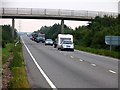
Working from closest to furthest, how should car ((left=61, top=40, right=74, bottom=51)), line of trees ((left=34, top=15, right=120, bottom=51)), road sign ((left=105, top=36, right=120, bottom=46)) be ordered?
road sign ((left=105, top=36, right=120, bottom=46)) → car ((left=61, top=40, right=74, bottom=51)) → line of trees ((left=34, top=15, right=120, bottom=51))

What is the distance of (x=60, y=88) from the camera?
49.6ft

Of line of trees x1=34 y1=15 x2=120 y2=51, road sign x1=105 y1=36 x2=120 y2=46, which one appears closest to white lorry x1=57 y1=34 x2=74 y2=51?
line of trees x1=34 y1=15 x2=120 y2=51

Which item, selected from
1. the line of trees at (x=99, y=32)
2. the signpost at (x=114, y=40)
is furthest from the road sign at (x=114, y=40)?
the line of trees at (x=99, y=32)

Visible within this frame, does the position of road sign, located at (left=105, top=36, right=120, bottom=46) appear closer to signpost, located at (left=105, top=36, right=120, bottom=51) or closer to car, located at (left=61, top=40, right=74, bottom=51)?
signpost, located at (left=105, top=36, right=120, bottom=51)

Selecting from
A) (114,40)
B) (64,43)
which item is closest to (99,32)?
(64,43)

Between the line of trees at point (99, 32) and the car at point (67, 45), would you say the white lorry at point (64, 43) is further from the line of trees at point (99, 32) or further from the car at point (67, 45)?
the line of trees at point (99, 32)

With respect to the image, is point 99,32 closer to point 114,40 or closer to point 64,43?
point 64,43

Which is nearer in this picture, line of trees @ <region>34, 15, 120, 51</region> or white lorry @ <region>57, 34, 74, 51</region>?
white lorry @ <region>57, 34, 74, 51</region>

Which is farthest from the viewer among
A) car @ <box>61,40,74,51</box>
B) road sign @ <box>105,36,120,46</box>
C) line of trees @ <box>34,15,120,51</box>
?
line of trees @ <box>34,15,120,51</box>

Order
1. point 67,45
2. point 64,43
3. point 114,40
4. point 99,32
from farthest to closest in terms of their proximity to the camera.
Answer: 1. point 99,32
2. point 64,43
3. point 67,45
4. point 114,40

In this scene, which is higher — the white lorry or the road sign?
the road sign

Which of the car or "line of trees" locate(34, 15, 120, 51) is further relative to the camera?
"line of trees" locate(34, 15, 120, 51)

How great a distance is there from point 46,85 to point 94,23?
70062 mm

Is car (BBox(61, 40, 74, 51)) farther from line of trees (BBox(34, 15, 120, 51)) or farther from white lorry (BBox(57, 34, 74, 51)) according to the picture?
line of trees (BBox(34, 15, 120, 51))
